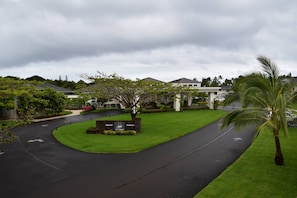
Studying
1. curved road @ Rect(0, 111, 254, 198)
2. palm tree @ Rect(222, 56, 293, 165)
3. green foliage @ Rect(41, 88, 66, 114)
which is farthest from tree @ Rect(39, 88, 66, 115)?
palm tree @ Rect(222, 56, 293, 165)

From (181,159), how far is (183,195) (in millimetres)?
5137

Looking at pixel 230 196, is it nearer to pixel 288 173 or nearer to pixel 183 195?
pixel 183 195

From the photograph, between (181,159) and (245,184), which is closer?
(245,184)

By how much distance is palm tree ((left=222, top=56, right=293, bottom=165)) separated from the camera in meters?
13.4

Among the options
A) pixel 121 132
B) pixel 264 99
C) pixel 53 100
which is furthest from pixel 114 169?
pixel 53 100

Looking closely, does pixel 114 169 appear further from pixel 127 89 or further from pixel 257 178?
pixel 127 89

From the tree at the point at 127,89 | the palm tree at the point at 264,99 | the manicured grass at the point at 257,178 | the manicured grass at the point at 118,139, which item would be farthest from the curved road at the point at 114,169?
the tree at the point at 127,89

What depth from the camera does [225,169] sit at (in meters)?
13.3

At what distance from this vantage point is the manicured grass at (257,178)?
10.1 meters

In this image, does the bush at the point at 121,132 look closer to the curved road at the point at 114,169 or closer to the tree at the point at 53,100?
the curved road at the point at 114,169

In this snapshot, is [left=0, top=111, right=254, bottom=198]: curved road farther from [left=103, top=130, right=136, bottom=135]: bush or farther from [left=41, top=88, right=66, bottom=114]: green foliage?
[left=41, top=88, right=66, bottom=114]: green foliage

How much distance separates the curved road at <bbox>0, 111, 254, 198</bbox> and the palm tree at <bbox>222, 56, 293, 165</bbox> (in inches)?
113

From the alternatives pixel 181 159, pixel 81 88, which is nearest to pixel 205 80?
pixel 81 88

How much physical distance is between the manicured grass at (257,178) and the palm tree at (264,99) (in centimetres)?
104
